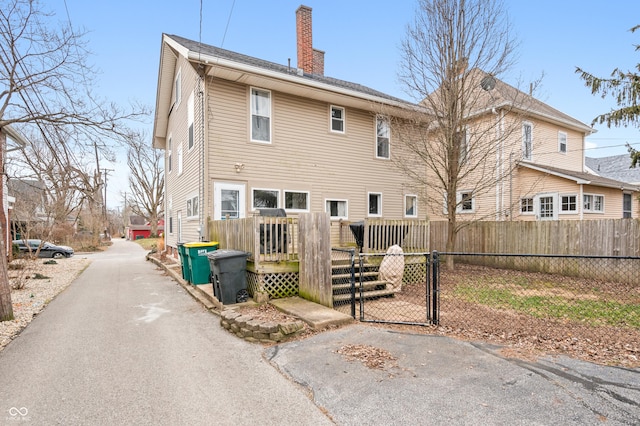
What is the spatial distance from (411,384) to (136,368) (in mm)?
3102

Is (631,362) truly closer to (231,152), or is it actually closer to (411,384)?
(411,384)

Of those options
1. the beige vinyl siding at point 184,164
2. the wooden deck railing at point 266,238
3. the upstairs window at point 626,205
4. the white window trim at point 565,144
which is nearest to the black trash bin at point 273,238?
the wooden deck railing at point 266,238

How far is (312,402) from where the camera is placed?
122 inches

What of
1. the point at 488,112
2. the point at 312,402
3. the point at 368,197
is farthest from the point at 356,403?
the point at 488,112

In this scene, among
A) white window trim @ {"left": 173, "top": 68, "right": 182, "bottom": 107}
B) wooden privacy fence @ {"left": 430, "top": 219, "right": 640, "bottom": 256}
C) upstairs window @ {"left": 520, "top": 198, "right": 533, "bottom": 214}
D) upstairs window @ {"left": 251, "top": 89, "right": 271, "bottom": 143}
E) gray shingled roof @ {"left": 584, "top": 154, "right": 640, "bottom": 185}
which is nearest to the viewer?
wooden privacy fence @ {"left": 430, "top": 219, "right": 640, "bottom": 256}

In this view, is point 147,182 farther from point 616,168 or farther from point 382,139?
point 616,168

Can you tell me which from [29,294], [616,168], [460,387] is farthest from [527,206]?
[29,294]

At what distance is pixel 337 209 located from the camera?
37.6 ft

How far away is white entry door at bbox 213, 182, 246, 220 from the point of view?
9305 mm

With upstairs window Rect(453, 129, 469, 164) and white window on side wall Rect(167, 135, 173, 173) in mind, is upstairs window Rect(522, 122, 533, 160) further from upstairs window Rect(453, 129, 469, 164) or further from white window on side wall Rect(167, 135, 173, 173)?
white window on side wall Rect(167, 135, 173, 173)

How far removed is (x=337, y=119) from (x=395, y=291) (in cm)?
667

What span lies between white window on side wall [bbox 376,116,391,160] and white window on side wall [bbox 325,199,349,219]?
7.98ft

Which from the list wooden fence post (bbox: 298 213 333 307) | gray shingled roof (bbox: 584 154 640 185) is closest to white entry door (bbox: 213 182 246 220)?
wooden fence post (bbox: 298 213 333 307)

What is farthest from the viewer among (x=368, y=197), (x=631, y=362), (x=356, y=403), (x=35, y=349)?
(x=368, y=197)
